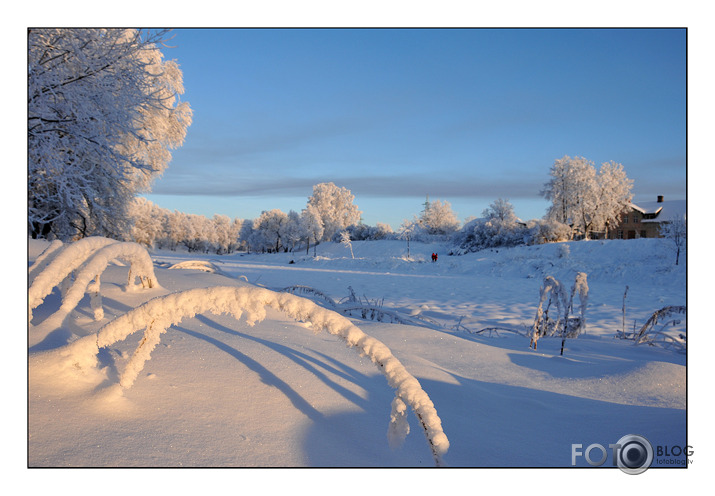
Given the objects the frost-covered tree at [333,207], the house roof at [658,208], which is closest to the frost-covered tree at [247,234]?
the frost-covered tree at [333,207]

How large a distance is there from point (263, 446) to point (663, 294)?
695 inches

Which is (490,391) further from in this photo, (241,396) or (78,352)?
(78,352)

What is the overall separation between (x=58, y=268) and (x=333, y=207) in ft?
224

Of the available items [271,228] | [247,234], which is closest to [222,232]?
[247,234]

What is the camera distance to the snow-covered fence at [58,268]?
5.99 feet

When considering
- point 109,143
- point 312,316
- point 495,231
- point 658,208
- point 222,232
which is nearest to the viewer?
point 312,316

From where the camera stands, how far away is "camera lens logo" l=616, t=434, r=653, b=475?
1.76 m

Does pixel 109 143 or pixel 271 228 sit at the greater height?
pixel 271 228

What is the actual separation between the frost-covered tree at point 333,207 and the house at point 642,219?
38.4 meters

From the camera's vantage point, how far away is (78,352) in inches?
57.7

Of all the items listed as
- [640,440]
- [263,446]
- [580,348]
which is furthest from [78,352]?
[580,348]

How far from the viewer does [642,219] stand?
150ft

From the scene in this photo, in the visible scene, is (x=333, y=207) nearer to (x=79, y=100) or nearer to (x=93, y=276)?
(x=79, y=100)

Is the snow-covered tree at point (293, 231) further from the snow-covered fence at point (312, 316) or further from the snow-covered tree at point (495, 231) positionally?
the snow-covered fence at point (312, 316)
